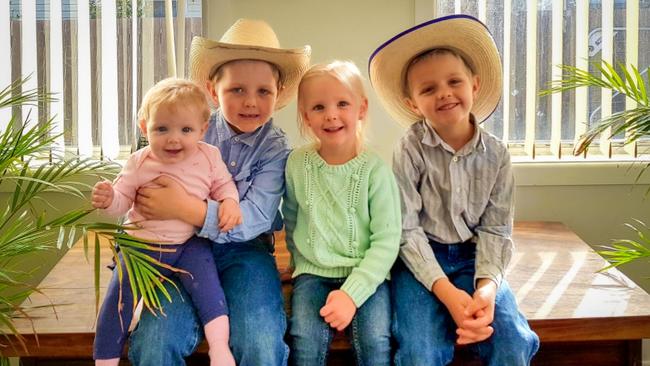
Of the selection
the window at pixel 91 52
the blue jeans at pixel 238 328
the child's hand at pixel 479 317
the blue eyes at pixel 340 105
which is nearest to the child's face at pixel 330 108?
the blue eyes at pixel 340 105

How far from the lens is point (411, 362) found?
1.84m

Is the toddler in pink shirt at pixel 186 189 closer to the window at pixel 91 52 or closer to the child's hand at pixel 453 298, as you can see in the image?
the child's hand at pixel 453 298

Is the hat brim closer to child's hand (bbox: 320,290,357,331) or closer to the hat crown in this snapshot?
the hat crown

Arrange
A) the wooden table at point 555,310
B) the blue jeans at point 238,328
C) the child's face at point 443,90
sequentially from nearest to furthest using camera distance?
1. the blue jeans at point 238,328
2. the wooden table at point 555,310
3. the child's face at point 443,90

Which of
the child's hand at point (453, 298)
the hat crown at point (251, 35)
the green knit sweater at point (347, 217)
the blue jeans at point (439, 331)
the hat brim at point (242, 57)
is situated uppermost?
the hat crown at point (251, 35)

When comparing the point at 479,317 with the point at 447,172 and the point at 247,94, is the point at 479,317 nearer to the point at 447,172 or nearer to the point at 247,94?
the point at 447,172

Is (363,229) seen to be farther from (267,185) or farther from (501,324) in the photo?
(501,324)

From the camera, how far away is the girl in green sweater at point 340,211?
6.30 ft

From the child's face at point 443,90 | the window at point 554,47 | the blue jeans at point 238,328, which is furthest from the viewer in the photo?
the window at point 554,47

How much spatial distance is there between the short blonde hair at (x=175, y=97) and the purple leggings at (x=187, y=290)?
1.02 feet

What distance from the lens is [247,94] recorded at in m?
2.06

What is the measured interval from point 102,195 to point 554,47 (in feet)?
5.46

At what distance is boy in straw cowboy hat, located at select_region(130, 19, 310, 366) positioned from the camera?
1828 mm

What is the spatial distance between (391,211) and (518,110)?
1044 mm
